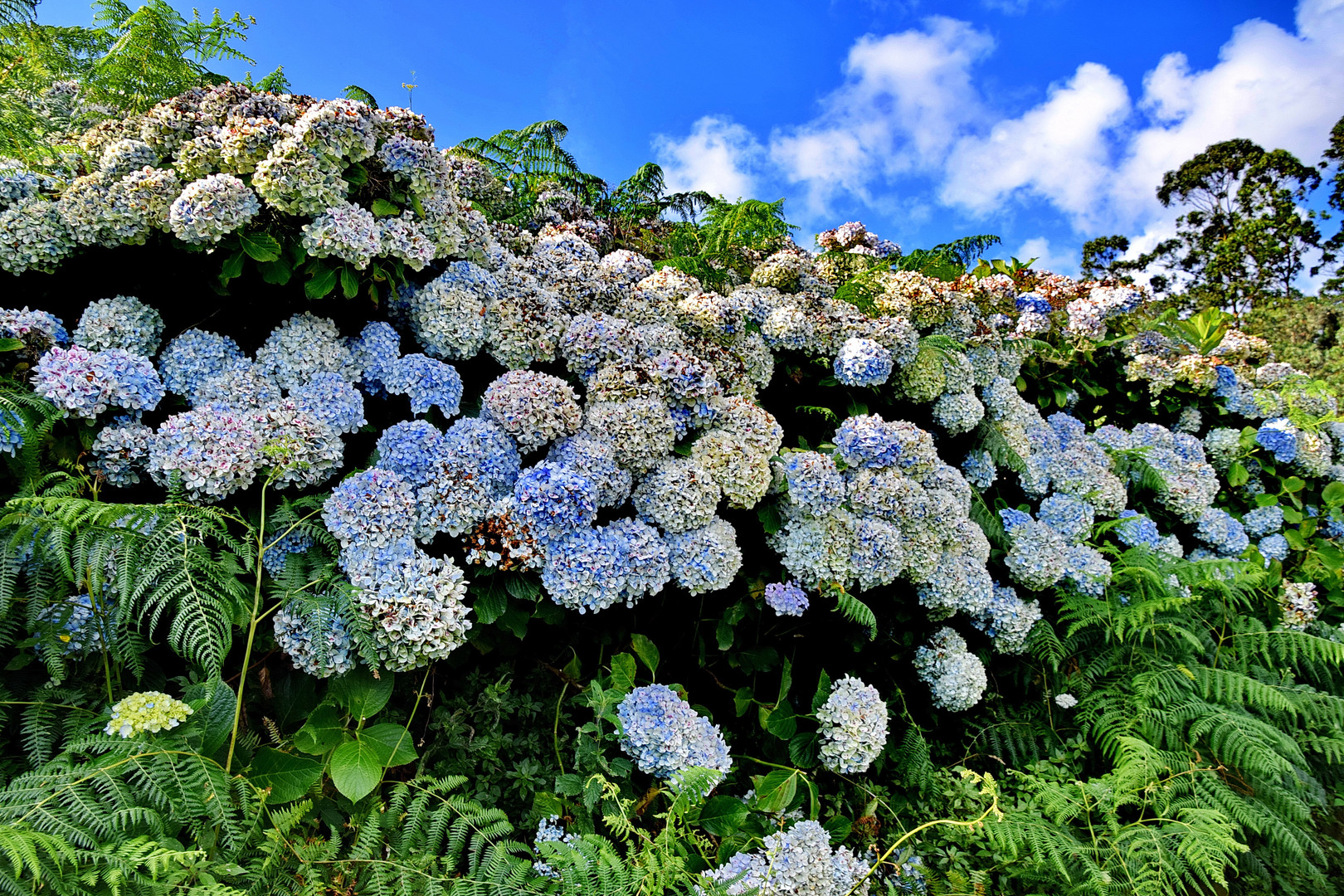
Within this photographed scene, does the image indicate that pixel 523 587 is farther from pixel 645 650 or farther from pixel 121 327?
Answer: pixel 121 327

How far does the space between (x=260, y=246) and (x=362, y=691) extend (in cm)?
152

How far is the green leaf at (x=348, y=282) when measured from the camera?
233 cm

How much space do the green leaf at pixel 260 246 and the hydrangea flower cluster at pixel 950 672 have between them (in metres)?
3.02

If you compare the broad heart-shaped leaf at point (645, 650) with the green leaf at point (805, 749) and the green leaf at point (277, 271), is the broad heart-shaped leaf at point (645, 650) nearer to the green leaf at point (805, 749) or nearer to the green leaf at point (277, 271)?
the green leaf at point (805, 749)

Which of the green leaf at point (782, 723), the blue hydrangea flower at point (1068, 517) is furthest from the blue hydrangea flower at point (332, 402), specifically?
the blue hydrangea flower at point (1068, 517)

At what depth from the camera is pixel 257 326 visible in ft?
8.45

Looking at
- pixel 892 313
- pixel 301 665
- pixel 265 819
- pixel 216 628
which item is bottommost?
pixel 265 819

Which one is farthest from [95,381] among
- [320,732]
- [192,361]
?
[320,732]

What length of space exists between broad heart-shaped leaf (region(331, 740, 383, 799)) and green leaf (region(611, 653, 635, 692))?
75 centimetres

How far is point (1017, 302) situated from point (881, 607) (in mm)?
2814

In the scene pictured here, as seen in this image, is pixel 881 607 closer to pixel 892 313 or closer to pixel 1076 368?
pixel 892 313

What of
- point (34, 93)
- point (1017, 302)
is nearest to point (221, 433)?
point (34, 93)

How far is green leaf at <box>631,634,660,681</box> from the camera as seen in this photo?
7.79ft

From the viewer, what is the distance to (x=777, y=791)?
2.35 m
